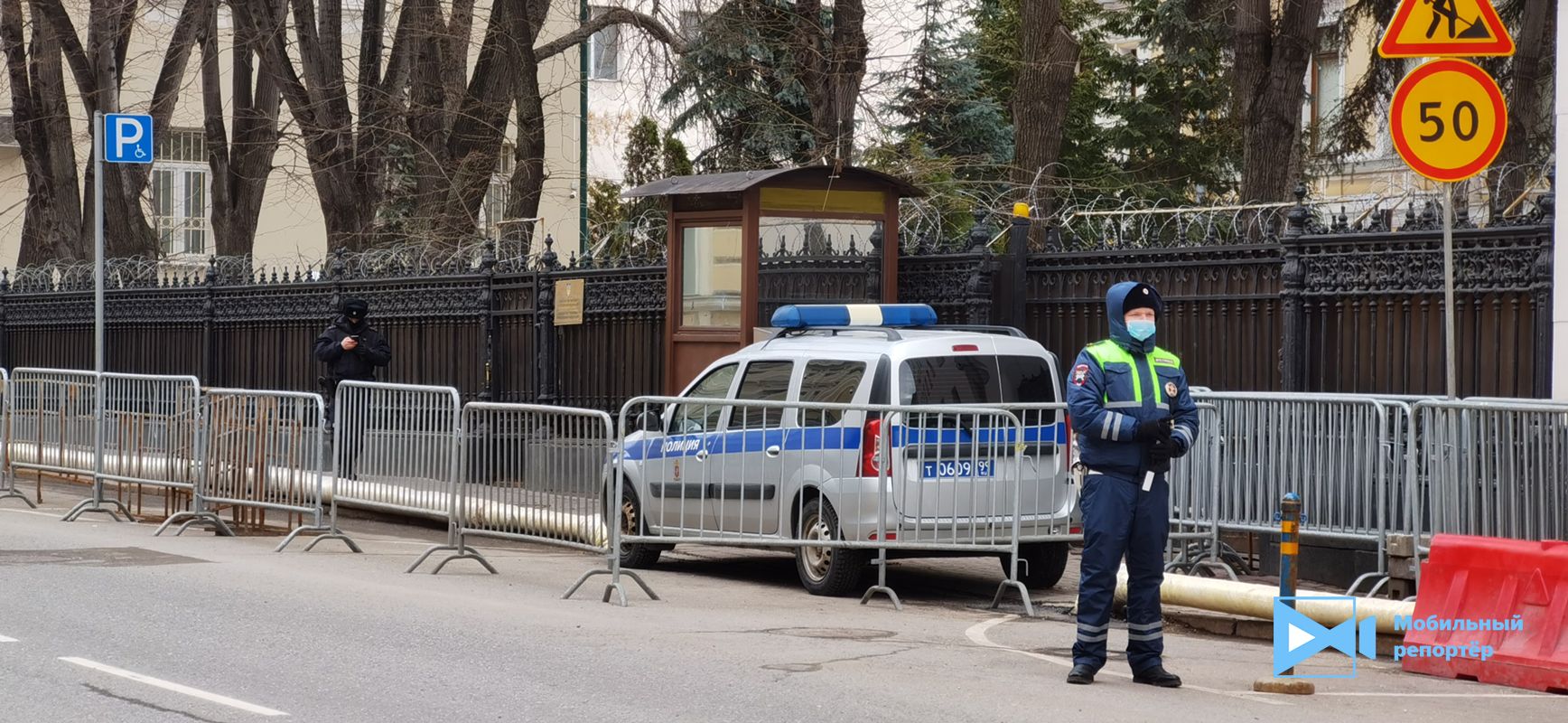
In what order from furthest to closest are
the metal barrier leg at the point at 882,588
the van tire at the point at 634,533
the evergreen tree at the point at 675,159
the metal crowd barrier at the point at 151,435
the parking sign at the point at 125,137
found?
the evergreen tree at the point at 675,159 → the parking sign at the point at 125,137 → the metal crowd barrier at the point at 151,435 → the van tire at the point at 634,533 → the metal barrier leg at the point at 882,588

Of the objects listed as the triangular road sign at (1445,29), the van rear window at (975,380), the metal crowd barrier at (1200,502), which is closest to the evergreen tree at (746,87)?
the van rear window at (975,380)

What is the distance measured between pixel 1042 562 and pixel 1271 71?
790 cm

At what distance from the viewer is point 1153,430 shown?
8.65m

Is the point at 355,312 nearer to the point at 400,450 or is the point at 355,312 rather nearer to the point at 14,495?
the point at 14,495

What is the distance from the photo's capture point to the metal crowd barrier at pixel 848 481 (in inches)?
462

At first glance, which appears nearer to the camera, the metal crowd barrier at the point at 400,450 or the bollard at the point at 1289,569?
the bollard at the point at 1289,569

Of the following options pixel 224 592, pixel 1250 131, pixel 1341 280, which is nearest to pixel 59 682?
pixel 224 592

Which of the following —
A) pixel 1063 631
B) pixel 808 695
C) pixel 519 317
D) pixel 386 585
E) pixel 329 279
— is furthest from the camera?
pixel 329 279

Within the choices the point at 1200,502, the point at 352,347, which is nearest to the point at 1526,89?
the point at 1200,502

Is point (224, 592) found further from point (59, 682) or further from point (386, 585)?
point (59, 682)

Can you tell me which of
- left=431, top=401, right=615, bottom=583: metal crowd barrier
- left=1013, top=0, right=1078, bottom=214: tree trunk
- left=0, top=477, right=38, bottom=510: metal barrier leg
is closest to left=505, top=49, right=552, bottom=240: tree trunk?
left=1013, top=0, right=1078, bottom=214: tree trunk

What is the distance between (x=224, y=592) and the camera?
11.5m

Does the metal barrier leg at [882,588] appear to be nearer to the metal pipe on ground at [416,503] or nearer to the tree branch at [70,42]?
the metal pipe on ground at [416,503]

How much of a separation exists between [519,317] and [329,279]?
3795 mm
